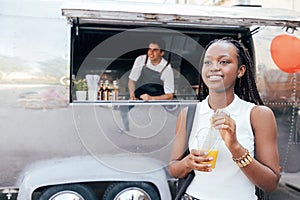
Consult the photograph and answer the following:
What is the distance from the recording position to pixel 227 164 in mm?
1501

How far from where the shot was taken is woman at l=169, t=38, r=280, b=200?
1399 mm

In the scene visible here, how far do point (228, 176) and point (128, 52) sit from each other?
387 cm

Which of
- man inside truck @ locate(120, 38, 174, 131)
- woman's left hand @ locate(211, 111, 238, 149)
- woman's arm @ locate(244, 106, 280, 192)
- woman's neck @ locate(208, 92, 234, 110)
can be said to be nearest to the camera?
woman's left hand @ locate(211, 111, 238, 149)

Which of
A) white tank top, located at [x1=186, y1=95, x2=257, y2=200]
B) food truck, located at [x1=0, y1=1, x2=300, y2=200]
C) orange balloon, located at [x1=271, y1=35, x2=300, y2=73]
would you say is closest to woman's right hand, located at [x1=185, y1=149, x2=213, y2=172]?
white tank top, located at [x1=186, y1=95, x2=257, y2=200]

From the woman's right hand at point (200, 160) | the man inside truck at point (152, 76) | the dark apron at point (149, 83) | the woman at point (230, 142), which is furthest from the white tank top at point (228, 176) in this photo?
the dark apron at point (149, 83)

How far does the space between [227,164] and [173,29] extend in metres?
2.50

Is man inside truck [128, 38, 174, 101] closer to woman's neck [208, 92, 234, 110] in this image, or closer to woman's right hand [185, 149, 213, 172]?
woman's neck [208, 92, 234, 110]

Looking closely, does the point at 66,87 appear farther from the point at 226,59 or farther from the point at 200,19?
the point at 226,59

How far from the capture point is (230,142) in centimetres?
136

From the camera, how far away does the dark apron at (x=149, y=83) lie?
157 inches

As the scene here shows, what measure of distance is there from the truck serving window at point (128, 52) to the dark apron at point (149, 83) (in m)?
0.28

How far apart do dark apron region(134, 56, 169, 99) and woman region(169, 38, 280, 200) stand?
2.36 meters

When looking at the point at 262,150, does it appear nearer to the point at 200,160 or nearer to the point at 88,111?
the point at 200,160

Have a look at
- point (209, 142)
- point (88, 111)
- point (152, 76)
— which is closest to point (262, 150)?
point (209, 142)
